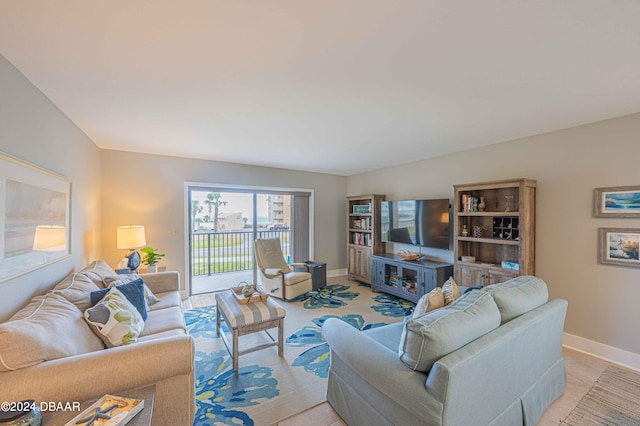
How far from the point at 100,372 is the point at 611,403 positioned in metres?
3.51

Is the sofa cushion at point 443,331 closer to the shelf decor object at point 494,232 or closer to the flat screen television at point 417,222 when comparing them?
the shelf decor object at point 494,232

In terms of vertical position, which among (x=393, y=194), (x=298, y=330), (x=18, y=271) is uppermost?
(x=393, y=194)

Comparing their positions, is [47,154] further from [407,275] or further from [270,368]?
[407,275]

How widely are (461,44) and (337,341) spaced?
2.02 metres

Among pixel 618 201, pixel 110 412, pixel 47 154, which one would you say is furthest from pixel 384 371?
pixel 47 154

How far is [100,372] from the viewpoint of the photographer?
1.36 meters

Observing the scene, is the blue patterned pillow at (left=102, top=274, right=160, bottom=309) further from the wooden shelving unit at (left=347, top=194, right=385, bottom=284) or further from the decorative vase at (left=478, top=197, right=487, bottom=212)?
the decorative vase at (left=478, top=197, right=487, bottom=212)

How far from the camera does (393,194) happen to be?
5219 mm

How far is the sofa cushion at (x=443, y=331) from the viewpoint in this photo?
53.2 inches

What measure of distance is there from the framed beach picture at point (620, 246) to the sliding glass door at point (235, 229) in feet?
14.7

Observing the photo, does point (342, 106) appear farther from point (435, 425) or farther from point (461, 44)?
point (435, 425)

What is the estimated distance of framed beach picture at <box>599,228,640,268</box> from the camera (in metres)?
2.56

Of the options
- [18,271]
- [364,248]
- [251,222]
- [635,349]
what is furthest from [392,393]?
[251,222]

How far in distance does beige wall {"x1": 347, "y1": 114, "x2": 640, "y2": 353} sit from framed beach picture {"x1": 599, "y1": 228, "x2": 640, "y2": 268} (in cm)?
6
